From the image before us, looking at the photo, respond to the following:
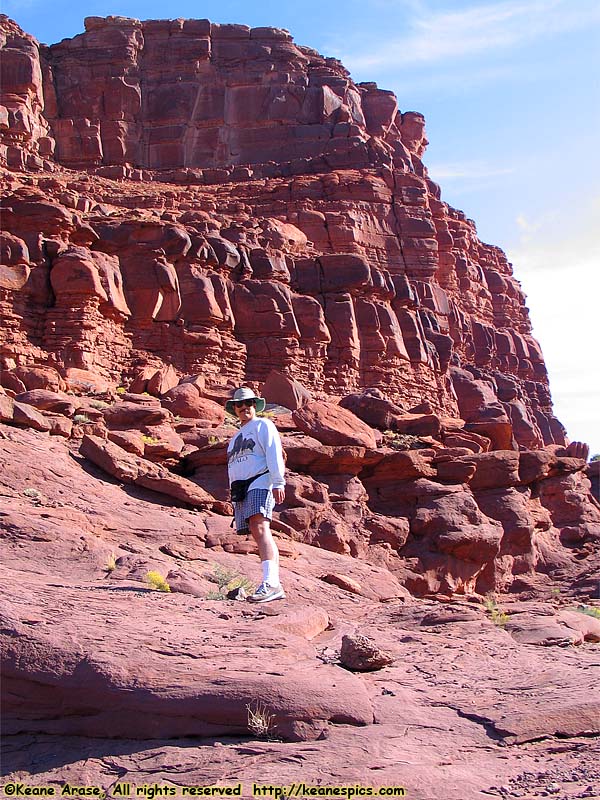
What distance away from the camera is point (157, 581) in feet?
23.7

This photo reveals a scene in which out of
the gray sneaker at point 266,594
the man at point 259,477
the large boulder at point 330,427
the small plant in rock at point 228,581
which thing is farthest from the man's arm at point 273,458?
the large boulder at point 330,427

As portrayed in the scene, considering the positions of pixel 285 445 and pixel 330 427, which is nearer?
pixel 285 445

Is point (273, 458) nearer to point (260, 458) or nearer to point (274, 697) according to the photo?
point (260, 458)

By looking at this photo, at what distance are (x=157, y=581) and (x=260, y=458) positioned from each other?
137 centimetres

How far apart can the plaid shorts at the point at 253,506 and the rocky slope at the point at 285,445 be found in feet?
2.13

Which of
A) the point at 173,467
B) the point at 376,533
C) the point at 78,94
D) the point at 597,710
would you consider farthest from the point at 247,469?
the point at 78,94

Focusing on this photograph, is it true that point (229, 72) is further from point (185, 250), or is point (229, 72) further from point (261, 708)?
point (261, 708)

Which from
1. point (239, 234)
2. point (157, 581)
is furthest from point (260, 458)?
point (239, 234)

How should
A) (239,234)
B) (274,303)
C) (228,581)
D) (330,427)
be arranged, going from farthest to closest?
(239,234) → (274,303) → (330,427) → (228,581)

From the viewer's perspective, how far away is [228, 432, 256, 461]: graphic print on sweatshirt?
7676mm

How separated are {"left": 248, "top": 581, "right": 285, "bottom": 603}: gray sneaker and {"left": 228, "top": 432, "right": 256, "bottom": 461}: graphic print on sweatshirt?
1.20 meters

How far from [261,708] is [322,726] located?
37cm

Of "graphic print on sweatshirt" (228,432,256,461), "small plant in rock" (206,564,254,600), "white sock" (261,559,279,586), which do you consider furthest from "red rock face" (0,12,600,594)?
"white sock" (261,559,279,586)

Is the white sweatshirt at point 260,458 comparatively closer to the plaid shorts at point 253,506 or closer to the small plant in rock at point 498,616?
the plaid shorts at point 253,506
